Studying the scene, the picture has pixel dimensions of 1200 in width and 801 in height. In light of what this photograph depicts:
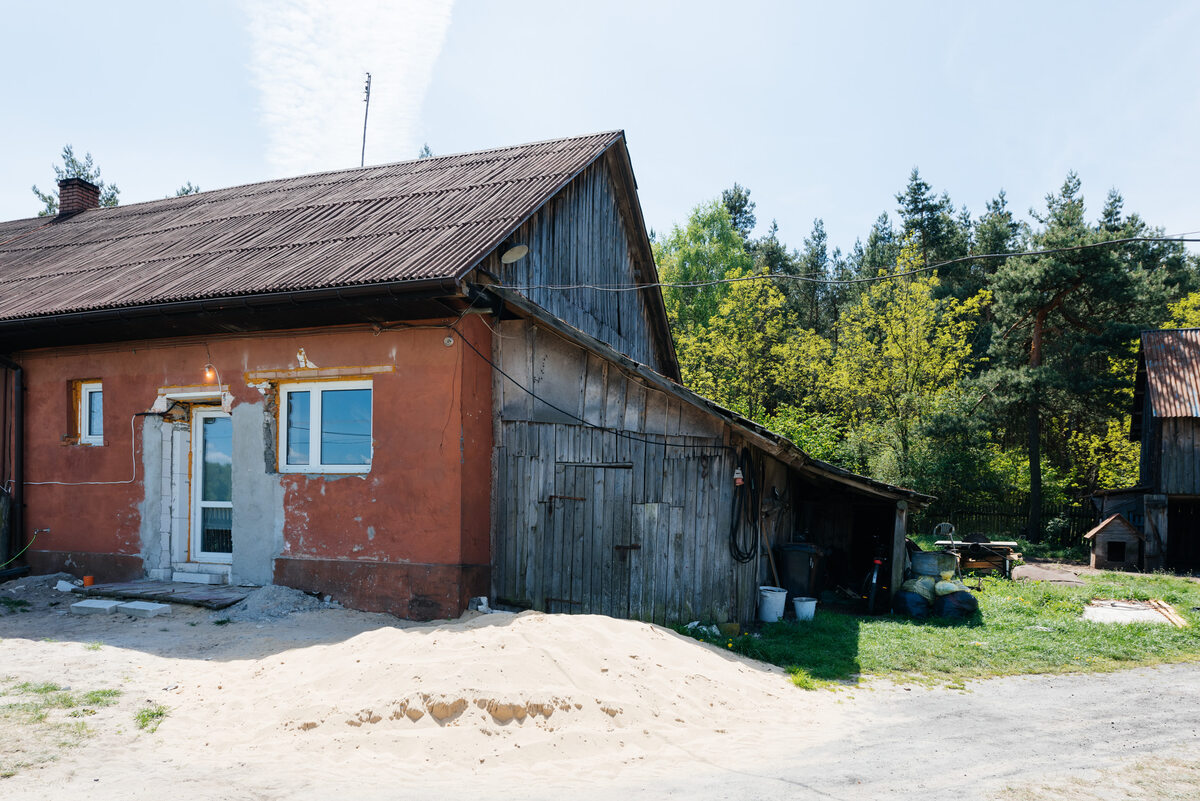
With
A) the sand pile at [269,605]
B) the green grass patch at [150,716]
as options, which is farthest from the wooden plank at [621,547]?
the green grass patch at [150,716]

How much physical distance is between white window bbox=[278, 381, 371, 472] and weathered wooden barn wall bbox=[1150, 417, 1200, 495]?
21.1m

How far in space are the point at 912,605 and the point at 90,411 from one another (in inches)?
493

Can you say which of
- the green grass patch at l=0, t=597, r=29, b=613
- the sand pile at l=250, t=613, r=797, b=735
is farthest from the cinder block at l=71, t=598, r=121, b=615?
the sand pile at l=250, t=613, r=797, b=735

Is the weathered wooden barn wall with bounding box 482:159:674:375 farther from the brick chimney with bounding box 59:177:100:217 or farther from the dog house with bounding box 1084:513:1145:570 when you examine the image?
the dog house with bounding box 1084:513:1145:570

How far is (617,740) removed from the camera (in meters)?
5.64

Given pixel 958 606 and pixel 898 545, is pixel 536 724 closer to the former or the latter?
pixel 958 606

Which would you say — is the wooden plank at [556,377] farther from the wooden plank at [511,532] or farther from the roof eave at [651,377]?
the wooden plank at [511,532]

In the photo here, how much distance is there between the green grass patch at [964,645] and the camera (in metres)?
8.65

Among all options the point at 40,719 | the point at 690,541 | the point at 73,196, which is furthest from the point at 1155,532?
the point at 73,196

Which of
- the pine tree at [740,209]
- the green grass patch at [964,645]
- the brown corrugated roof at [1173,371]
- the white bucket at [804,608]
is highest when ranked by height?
the pine tree at [740,209]

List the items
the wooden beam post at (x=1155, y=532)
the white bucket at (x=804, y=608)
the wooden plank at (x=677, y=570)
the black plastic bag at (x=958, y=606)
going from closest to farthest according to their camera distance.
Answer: the wooden plank at (x=677, y=570) < the white bucket at (x=804, y=608) < the black plastic bag at (x=958, y=606) < the wooden beam post at (x=1155, y=532)

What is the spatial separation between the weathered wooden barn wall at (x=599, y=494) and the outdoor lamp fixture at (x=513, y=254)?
99cm

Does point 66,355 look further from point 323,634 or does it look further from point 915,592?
point 915,592

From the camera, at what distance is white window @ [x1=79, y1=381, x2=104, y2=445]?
11102mm
